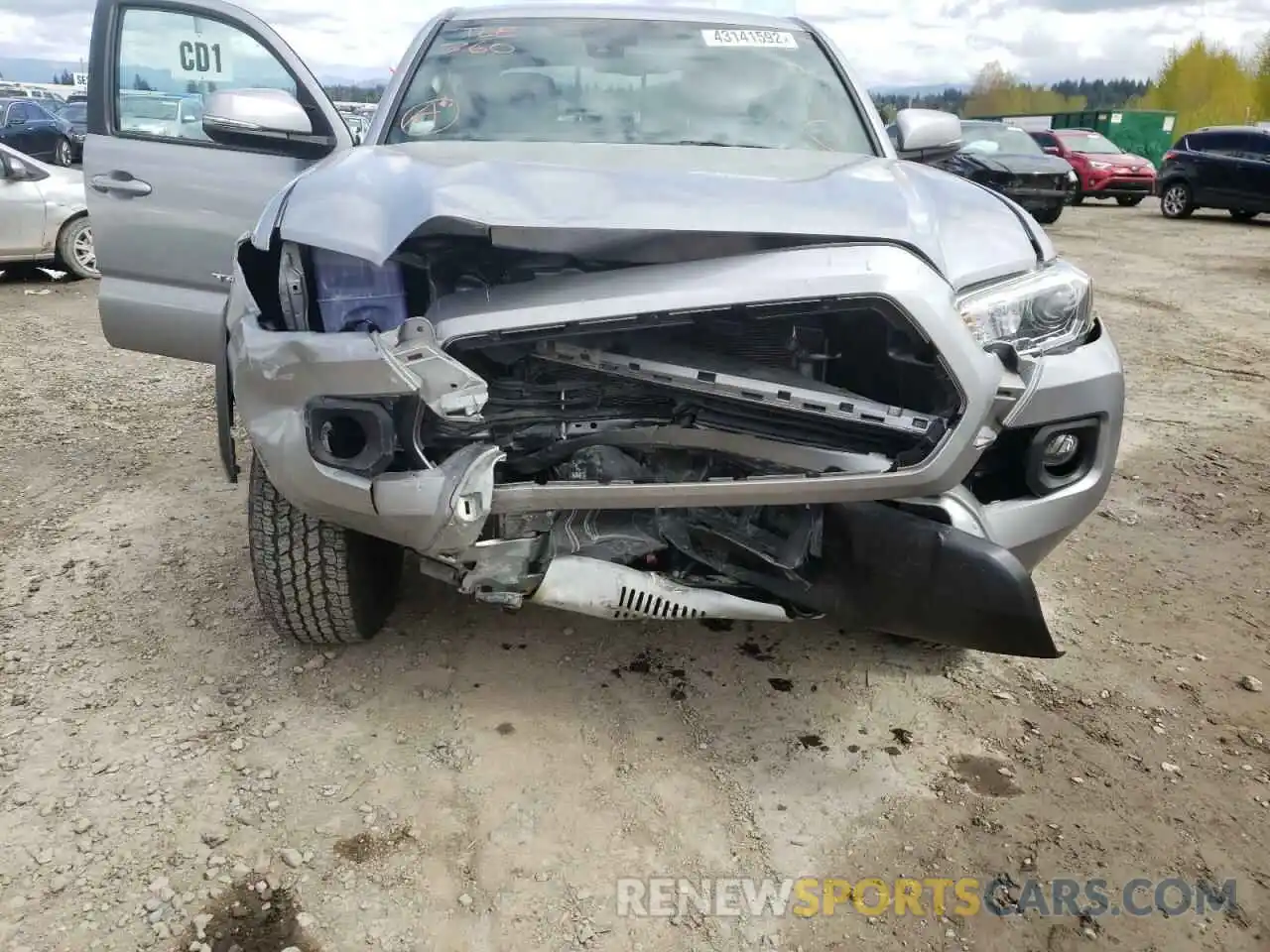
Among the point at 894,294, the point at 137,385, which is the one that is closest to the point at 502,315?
the point at 894,294

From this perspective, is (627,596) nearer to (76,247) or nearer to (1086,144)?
(76,247)

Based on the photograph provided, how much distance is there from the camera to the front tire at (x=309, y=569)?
2.49m

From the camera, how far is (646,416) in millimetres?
2254

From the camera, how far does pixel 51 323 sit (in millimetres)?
7141

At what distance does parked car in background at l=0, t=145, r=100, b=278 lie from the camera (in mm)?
8219

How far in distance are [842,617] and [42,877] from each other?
69.3 inches

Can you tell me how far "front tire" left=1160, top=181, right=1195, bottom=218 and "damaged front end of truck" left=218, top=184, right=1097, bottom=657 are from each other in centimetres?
1693

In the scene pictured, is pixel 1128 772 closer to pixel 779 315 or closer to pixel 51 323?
pixel 779 315

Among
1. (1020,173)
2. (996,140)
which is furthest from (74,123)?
(1020,173)

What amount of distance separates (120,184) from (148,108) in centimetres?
35

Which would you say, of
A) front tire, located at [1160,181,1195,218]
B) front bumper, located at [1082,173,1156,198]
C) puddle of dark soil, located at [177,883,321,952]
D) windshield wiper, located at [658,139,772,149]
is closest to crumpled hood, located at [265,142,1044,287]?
windshield wiper, located at [658,139,772,149]

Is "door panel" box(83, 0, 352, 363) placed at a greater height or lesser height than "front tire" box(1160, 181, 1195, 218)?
greater

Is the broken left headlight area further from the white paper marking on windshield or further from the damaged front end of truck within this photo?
the white paper marking on windshield

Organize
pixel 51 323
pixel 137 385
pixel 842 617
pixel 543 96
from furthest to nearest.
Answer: pixel 51 323 < pixel 137 385 < pixel 543 96 < pixel 842 617
